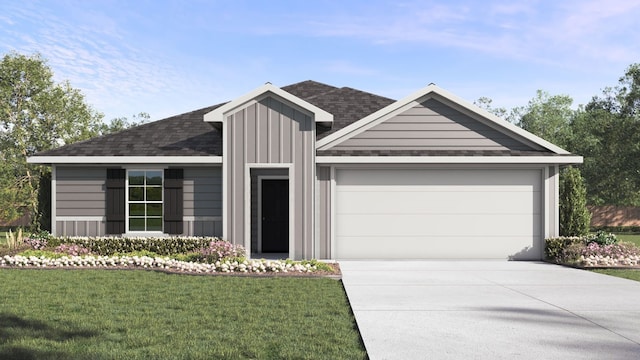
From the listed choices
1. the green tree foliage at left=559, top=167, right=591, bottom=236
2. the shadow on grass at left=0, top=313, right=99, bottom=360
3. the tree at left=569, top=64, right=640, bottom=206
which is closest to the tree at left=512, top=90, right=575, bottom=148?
the tree at left=569, top=64, right=640, bottom=206

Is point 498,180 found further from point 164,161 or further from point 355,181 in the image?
point 164,161

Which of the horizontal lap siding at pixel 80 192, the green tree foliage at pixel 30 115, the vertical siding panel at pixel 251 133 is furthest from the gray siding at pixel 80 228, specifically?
the green tree foliage at pixel 30 115

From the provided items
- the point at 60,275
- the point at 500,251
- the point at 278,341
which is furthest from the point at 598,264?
the point at 60,275

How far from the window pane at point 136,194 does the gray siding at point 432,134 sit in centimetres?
574

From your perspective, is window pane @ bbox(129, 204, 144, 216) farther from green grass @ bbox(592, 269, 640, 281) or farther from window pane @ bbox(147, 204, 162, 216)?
green grass @ bbox(592, 269, 640, 281)

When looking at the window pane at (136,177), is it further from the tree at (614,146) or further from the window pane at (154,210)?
the tree at (614,146)

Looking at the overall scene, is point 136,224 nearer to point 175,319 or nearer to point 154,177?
point 154,177

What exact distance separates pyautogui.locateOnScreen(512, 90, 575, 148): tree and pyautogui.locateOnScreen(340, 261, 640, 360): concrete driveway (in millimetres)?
40107

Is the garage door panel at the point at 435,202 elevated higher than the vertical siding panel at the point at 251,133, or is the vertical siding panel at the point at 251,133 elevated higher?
the vertical siding panel at the point at 251,133

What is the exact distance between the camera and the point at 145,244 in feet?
44.5

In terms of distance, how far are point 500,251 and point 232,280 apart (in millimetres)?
7854

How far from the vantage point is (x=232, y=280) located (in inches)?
395

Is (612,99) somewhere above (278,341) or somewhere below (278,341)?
above

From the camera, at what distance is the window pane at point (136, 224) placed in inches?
564
